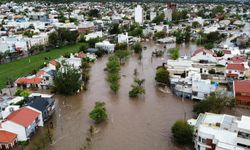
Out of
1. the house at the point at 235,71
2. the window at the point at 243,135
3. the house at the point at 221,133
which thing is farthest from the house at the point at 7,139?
the house at the point at 235,71

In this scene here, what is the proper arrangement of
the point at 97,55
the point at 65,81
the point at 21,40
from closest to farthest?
the point at 65,81
the point at 97,55
the point at 21,40

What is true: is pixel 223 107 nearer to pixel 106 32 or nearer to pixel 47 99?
pixel 47 99

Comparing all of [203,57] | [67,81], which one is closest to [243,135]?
[67,81]

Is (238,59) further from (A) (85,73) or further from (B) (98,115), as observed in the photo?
(B) (98,115)

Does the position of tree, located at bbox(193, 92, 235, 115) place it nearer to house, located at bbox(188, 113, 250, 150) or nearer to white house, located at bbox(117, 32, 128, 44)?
house, located at bbox(188, 113, 250, 150)

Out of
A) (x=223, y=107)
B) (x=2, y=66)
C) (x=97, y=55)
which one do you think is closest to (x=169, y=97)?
(x=223, y=107)

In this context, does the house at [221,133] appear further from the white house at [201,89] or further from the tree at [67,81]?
the tree at [67,81]

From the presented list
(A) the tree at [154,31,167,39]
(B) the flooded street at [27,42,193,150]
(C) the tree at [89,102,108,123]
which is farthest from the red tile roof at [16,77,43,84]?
(A) the tree at [154,31,167,39]
